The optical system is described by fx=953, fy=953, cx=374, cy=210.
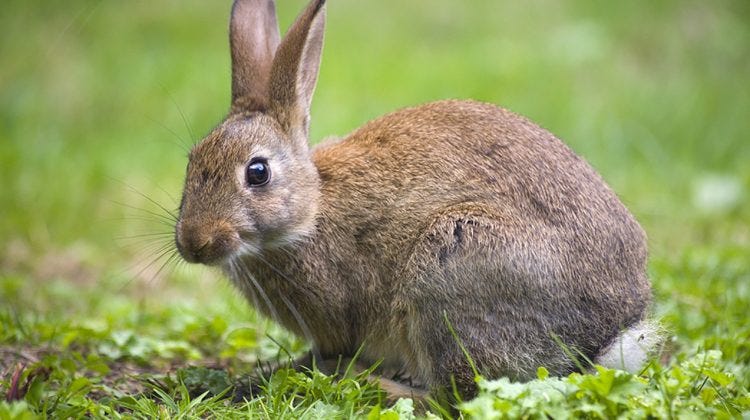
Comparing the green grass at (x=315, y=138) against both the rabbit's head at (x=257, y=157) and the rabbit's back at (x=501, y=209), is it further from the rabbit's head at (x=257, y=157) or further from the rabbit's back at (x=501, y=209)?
the rabbit's head at (x=257, y=157)

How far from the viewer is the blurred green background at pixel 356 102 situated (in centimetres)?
811

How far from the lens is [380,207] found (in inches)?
211

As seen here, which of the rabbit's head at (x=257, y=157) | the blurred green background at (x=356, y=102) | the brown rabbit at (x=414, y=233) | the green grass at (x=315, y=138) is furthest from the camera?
the blurred green background at (x=356, y=102)

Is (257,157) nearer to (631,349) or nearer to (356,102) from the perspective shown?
(631,349)

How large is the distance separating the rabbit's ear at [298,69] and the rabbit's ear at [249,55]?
0.33 ft

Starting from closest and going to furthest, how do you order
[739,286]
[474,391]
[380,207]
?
[474,391]
[380,207]
[739,286]

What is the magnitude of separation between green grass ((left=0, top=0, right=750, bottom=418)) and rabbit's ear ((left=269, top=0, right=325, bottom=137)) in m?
1.06

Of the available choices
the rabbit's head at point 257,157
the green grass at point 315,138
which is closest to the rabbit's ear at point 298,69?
the rabbit's head at point 257,157

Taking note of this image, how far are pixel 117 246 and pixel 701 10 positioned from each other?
8.95 metres

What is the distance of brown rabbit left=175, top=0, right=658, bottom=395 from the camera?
4.81 m

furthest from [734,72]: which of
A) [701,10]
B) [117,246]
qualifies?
[117,246]

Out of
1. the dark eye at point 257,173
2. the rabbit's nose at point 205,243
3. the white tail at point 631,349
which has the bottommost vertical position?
the white tail at point 631,349

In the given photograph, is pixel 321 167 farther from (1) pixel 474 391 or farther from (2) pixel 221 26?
(2) pixel 221 26

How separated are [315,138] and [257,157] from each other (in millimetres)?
4201
